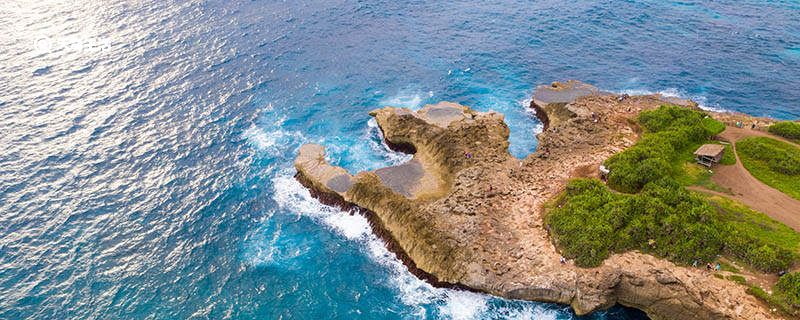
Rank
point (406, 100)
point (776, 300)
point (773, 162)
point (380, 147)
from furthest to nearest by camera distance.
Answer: point (406, 100) < point (380, 147) < point (773, 162) < point (776, 300)

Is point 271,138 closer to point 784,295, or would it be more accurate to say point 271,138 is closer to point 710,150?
point 710,150

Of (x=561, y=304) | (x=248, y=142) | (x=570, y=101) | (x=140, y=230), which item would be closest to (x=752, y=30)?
(x=570, y=101)

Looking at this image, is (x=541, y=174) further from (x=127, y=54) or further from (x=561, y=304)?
(x=127, y=54)

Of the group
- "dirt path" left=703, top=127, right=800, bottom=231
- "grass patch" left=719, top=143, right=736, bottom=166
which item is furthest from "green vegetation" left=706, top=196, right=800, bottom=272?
"grass patch" left=719, top=143, right=736, bottom=166

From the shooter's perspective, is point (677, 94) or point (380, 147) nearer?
point (380, 147)

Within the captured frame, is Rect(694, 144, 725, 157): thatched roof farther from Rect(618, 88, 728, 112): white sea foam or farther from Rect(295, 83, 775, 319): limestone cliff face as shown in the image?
Rect(618, 88, 728, 112): white sea foam

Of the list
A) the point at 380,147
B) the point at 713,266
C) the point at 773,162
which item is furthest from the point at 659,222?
the point at 380,147
